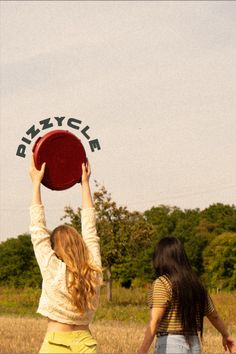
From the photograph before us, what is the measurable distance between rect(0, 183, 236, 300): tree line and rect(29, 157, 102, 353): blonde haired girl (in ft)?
98.7

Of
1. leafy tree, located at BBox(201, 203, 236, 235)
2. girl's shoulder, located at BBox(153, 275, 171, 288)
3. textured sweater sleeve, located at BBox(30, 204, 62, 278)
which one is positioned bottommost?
girl's shoulder, located at BBox(153, 275, 171, 288)

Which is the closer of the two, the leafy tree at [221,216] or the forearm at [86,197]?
the forearm at [86,197]

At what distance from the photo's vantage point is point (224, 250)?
5956cm

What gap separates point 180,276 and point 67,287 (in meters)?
1.28

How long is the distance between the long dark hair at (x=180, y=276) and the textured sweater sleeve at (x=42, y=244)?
1.14 metres

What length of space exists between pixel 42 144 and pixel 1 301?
3492 centimetres

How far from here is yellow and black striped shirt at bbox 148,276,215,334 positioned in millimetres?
5883

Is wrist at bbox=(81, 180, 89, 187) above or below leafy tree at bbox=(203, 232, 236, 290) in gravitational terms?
below

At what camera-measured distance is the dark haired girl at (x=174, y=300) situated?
5.86 m

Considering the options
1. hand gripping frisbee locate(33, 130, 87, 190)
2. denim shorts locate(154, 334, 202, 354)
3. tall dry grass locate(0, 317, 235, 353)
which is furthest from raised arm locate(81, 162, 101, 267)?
tall dry grass locate(0, 317, 235, 353)

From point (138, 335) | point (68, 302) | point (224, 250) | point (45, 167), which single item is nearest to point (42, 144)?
point (45, 167)

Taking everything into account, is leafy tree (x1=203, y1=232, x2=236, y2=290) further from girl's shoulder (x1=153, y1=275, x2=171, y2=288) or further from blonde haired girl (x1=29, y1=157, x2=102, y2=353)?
blonde haired girl (x1=29, y1=157, x2=102, y2=353)

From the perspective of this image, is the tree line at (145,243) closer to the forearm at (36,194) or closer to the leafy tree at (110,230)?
the leafy tree at (110,230)

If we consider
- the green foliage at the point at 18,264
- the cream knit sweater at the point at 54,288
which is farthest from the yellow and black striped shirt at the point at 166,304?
the green foliage at the point at 18,264
